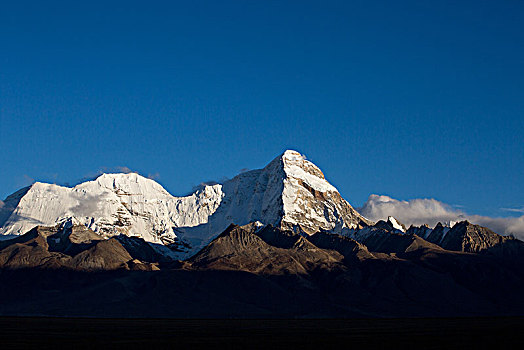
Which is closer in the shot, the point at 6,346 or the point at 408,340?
the point at 6,346

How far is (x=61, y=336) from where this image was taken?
17800 centimetres

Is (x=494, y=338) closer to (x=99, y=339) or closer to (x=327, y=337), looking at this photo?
(x=327, y=337)

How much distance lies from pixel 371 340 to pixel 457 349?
87.5ft

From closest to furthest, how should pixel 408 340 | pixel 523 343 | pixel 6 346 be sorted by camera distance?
1. pixel 6 346
2. pixel 523 343
3. pixel 408 340

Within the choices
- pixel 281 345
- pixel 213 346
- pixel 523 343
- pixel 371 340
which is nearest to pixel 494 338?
pixel 523 343

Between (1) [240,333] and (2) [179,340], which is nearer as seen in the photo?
(2) [179,340]

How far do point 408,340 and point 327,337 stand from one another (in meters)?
19.8

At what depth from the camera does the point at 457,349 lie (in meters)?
147

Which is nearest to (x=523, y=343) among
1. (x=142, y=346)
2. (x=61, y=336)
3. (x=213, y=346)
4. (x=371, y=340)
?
(x=371, y=340)

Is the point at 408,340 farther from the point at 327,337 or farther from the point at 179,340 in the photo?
the point at 179,340

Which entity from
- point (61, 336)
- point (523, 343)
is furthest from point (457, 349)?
point (61, 336)

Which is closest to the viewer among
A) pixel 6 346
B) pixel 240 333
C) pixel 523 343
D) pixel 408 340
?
pixel 6 346

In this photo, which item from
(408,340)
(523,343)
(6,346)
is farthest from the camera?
(408,340)

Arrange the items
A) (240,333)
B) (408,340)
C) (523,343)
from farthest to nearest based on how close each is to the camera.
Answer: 1. (240,333)
2. (408,340)
3. (523,343)
